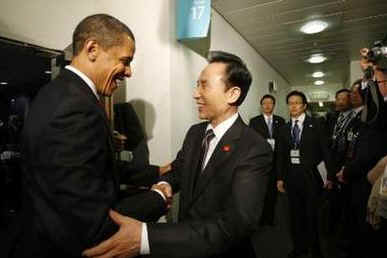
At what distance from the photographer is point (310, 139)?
2.95m

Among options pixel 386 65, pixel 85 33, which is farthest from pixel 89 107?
pixel 386 65

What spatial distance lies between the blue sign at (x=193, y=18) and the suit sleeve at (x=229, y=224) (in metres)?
1.36

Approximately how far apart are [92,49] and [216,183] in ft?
2.47

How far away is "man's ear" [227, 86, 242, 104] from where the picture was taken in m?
1.37

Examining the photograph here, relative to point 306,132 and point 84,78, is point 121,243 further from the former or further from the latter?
point 306,132

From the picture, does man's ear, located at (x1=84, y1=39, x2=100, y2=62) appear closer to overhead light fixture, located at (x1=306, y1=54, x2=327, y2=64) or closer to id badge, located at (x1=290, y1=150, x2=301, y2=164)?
id badge, located at (x1=290, y1=150, x2=301, y2=164)

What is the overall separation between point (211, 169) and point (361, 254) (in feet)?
6.79

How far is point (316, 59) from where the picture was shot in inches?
249

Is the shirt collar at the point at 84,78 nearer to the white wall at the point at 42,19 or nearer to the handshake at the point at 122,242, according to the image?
the handshake at the point at 122,242

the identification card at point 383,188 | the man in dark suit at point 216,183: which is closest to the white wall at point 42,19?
the man in dark suit at point 216,183

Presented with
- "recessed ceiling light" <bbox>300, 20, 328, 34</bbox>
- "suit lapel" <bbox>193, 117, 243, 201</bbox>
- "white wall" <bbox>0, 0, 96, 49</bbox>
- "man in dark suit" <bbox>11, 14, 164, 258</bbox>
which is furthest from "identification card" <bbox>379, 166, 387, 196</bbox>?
"recessed ceiling light" <bbox>300, 20, 328, 34</bbox>

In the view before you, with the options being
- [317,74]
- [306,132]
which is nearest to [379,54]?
[306,132]

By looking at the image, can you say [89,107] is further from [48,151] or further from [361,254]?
[361,254]

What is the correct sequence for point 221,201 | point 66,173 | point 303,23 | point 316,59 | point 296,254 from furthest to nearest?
point 316,59 < point 303,23 < point 296,254 < point 221,201 < point 66,173
